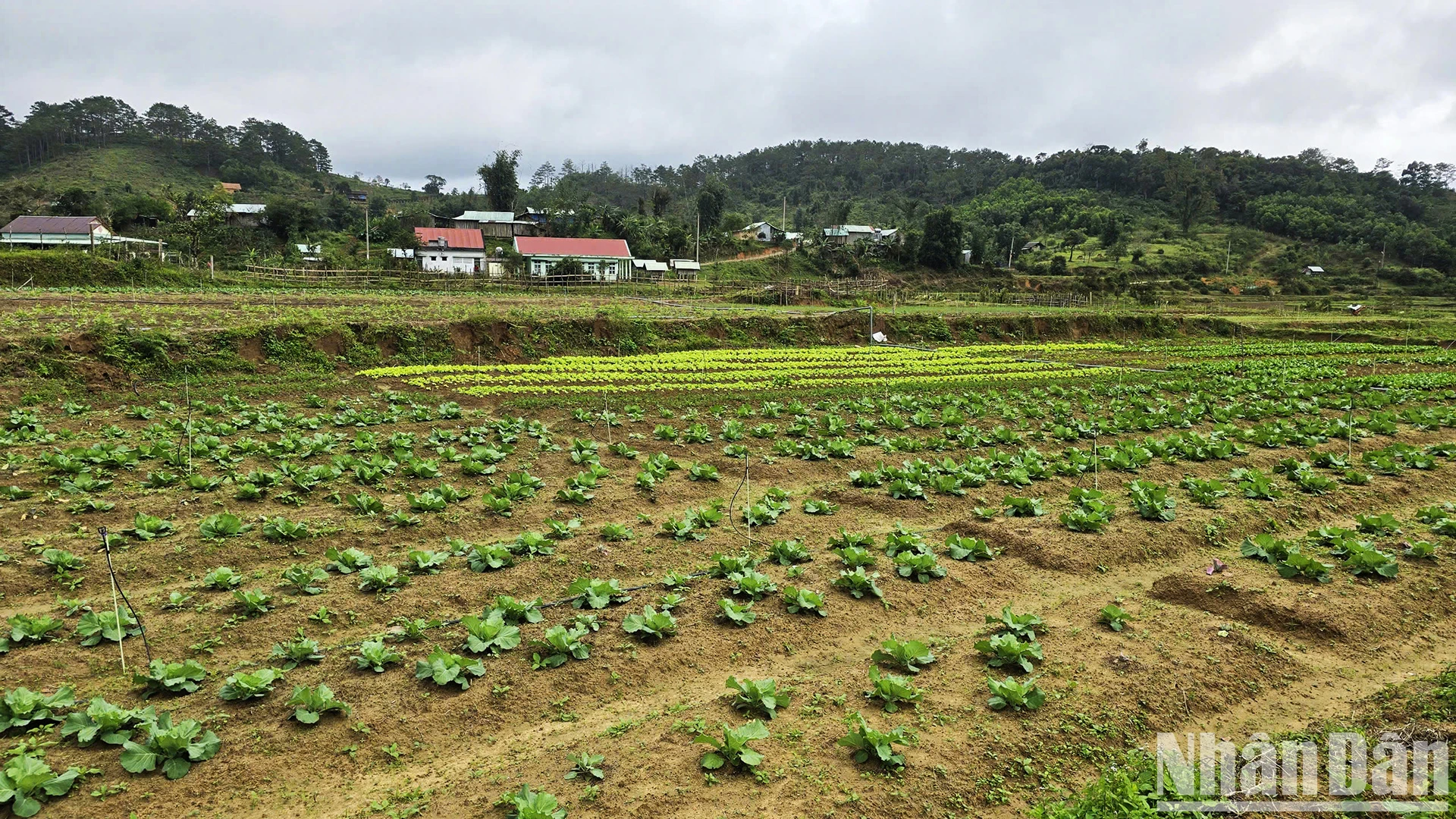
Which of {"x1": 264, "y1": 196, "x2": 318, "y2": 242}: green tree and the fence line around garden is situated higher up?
{"x1": 264, "y1": 196, "x2": 318, "y2": 242}: green tree

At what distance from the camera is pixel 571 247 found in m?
75.5

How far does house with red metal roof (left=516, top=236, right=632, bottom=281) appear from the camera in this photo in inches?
2776

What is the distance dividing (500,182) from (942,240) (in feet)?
174

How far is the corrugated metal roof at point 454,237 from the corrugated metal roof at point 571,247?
4243 millimetres

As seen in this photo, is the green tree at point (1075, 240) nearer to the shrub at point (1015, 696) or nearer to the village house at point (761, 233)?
the village house at point (761, 233)

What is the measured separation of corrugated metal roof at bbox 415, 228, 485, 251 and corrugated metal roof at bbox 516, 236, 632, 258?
424cm

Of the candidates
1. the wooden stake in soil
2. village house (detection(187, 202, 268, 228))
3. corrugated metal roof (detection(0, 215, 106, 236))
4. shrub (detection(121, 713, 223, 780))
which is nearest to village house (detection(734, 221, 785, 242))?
village house (detection(187, 202, 268, 228))

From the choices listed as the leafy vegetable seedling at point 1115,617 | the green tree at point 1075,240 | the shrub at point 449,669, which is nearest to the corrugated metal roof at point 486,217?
the green tree at point 1075,240

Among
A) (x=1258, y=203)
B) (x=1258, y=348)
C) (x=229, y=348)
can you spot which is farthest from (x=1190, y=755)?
(x=1258, y=203)

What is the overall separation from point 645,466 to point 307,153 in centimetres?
15774

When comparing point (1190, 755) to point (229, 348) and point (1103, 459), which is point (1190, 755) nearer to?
point (1103, 459)

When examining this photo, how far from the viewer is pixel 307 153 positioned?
142375 mm

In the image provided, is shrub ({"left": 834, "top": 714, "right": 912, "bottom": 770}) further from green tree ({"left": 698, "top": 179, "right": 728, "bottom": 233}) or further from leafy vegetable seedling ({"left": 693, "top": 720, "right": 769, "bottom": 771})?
green tree ({"left": 698, "top": 179, "right": 728, "bottom": 233})

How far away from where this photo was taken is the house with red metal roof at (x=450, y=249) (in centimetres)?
7206
